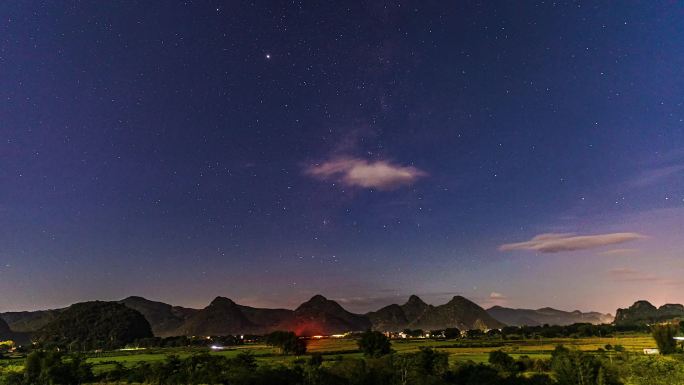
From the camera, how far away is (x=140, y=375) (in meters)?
77.2

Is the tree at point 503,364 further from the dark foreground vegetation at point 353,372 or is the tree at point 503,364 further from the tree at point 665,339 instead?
the tree at point 665,339

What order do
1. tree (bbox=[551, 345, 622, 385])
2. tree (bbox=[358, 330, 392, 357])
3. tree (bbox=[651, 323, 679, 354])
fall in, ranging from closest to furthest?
tree (bbox=[551, 345, 622, 385]) < tree (bbox=[651, 323, 679, 354]) < tree (bbox=[358, 330, 392, 357])

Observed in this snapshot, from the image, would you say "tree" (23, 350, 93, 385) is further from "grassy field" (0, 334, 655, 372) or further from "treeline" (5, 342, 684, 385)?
"grassy field" (0, 334, 655, 372)

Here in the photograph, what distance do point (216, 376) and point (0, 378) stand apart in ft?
116

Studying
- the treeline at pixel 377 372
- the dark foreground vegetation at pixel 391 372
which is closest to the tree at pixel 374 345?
the treeline at pixel 377 372

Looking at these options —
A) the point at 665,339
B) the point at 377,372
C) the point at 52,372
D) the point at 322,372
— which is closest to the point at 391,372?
the point at 377,372

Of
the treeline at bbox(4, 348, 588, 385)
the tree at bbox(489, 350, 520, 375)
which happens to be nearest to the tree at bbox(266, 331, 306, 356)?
the treeline at bbox(4, 348, 588, 385)

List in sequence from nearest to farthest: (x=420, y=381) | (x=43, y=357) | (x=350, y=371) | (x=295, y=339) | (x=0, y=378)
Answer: (x=420, y=381) → (x=350, y=371) → (x=0, y=378) → (x=43, y=357) → (x=295, y=339)

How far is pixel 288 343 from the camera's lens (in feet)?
416

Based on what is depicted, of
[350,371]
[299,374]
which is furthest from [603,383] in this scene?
[299,374]

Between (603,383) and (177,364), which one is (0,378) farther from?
(603,383)

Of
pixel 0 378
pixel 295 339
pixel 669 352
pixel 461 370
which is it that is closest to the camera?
pixel 461 370

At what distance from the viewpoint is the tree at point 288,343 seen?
124812mm

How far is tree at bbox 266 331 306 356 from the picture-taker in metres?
125
